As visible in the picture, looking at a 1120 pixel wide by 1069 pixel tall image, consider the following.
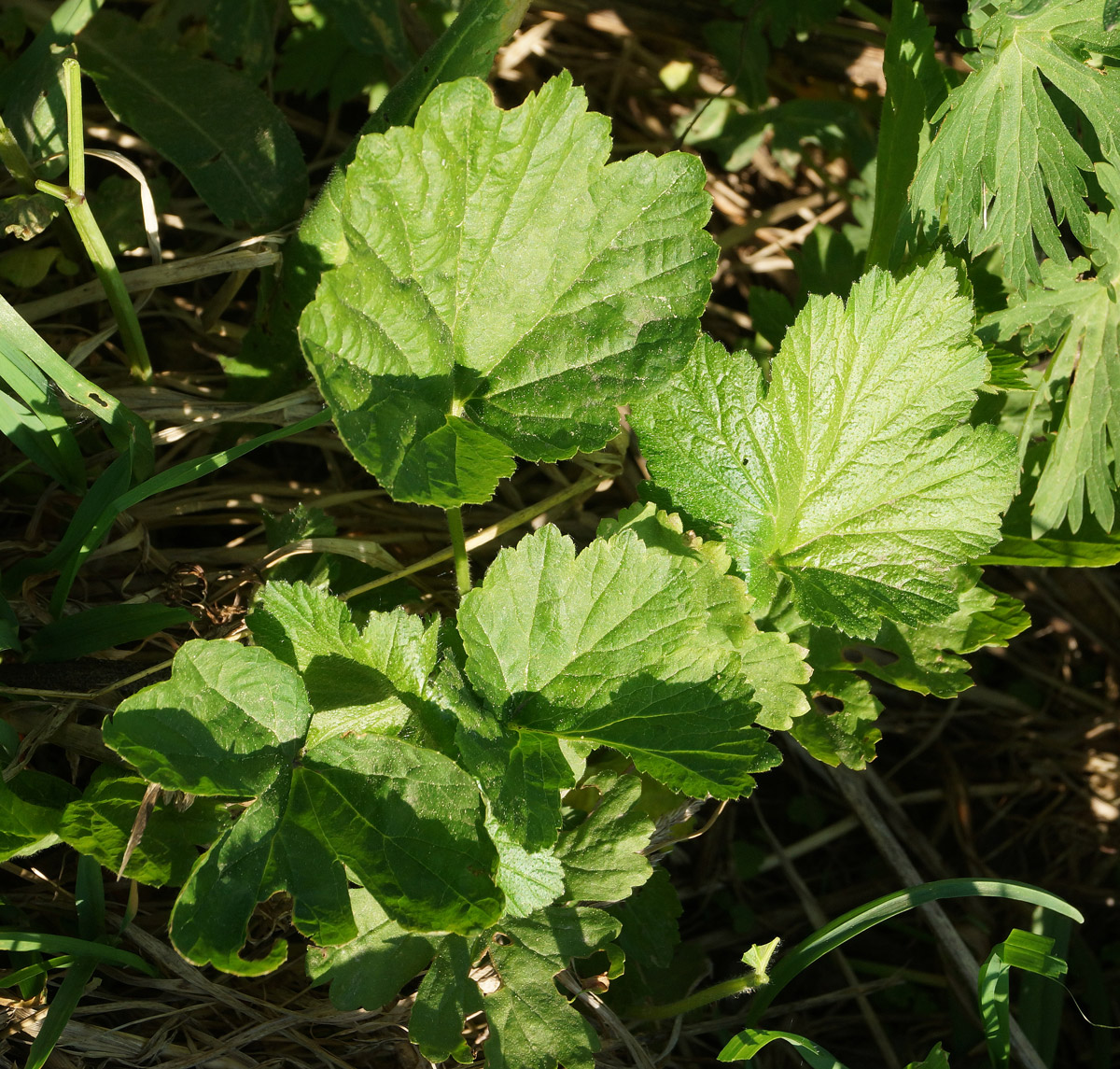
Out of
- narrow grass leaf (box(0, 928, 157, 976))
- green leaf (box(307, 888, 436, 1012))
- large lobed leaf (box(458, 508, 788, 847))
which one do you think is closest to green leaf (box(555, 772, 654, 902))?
large lobed leaf (box(458, 508, 788, 847))

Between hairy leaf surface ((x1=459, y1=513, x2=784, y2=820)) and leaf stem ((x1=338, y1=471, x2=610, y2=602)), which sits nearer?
hairy leaf surface ((x1=459, y1=513, x2=784, y2=820))

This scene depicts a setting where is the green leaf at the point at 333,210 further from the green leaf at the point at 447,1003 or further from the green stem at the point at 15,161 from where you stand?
the green leaf at the point at 447,1003

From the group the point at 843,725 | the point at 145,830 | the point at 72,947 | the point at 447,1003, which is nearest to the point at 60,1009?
the point at 72,947

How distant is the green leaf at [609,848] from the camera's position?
5.75ft

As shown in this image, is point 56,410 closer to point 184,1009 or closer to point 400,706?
point 400,706

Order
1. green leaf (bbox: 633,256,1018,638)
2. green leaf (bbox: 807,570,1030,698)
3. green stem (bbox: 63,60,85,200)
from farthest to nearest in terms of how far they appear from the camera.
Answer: green leaf (bbox: 807,570,1030,698) → green leaf (bbox: 633,256,1018,638) → green stem (bbox: 63,60,85,200)

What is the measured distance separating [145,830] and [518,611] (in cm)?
74

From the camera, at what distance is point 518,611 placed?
1.66 metres

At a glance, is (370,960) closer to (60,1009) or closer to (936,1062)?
(60,1009)

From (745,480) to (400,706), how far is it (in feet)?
2.55

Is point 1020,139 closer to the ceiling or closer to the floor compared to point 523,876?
closer to the ceiling

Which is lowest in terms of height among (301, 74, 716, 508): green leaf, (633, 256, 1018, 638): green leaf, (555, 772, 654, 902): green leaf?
(555, 772, 654, 902): green leaf

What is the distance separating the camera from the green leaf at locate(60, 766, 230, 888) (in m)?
1.69

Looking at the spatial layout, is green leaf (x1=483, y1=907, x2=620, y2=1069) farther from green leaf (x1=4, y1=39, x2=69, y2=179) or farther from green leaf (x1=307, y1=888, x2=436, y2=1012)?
green leaf (x1=4, y1=39, x2=69, y2=179)
